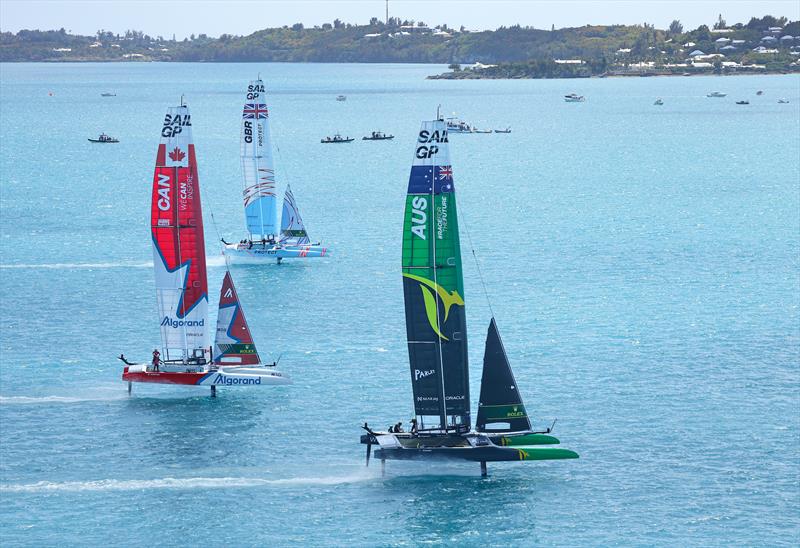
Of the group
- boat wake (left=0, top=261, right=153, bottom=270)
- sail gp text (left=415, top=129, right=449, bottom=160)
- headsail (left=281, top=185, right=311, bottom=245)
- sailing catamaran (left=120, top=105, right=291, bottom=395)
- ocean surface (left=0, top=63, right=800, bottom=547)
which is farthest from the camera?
headsail (left=281, top=185, right=311, bottom=245)

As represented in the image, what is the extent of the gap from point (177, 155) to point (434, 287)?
21.2 metres

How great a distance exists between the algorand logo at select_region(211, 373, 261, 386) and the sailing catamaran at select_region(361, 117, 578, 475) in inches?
499

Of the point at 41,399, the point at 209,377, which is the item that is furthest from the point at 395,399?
the point at 41,399

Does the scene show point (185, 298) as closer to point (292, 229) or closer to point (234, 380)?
point (234, 380)

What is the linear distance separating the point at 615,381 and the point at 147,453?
27469mm

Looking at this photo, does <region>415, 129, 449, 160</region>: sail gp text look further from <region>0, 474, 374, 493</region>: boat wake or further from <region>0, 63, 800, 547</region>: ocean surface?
<region>0, 474, 374, 493</region>: boat wake

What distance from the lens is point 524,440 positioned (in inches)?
2398

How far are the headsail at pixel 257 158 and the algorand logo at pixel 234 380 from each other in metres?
42.4

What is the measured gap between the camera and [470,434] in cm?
6125

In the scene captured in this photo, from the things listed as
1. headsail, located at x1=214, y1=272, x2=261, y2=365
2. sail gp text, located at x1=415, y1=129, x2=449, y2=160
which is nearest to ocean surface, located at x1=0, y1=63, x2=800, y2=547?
headsail, located at x1=214, y1=272, x2=261, y2=365

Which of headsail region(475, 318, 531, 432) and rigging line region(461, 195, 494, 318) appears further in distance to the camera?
rigging line region(461, 195, 494, 318)

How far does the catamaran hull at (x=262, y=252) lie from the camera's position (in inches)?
4508

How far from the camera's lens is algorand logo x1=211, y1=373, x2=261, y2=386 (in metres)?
72.6

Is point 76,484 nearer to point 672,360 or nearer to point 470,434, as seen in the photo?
point 470,434
